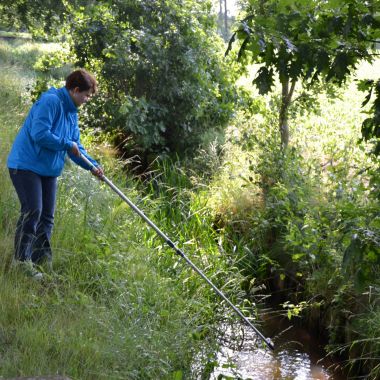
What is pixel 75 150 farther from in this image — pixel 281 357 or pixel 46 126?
pixel 281 357

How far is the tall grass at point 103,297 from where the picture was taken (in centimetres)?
472

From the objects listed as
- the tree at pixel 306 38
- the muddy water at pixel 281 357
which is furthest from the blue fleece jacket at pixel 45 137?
the tree at pixel 306 38

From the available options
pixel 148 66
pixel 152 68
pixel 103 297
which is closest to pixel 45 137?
pixel 103 297

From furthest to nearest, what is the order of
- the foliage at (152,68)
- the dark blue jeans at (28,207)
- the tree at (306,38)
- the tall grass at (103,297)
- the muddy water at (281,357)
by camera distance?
the foliage at (152,68)
the muddy water at (281,357)
the dark blue jeans at (28,207)
the tall grass at (103,297)
the tree at (306,38)

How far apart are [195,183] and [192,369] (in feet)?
14.9

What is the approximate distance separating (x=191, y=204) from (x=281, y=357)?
9.89ft

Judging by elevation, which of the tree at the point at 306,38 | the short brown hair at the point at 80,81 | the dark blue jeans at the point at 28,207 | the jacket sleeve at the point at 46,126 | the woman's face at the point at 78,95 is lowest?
the dark blue jeans at the point at 28,207

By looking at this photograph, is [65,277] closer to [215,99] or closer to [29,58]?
[215,99]

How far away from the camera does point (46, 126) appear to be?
223 inches

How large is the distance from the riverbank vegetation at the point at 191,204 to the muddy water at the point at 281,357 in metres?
0.16

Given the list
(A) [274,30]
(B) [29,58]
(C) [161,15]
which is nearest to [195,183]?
(C) [161,15]

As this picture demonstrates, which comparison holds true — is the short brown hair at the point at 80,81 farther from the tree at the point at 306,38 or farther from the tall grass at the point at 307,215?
the tree at the point at 306,38

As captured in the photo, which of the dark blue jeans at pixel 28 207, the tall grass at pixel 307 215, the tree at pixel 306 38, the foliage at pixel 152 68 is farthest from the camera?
the foliage at pixel 152 68

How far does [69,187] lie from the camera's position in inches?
316
